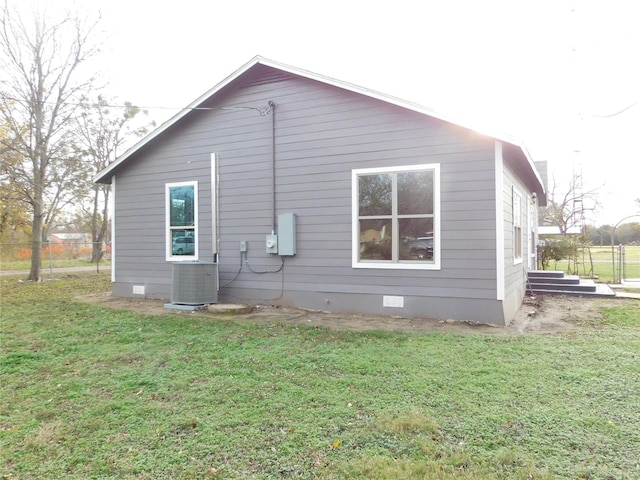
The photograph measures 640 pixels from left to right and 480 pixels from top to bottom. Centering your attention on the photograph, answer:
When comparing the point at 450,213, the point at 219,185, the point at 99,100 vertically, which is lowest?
the point at 450,213

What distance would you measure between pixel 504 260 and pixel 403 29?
9905mm

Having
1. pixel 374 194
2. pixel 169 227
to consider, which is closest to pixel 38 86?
pixel 169 227

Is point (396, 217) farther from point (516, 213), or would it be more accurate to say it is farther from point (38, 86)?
point (38, 86)

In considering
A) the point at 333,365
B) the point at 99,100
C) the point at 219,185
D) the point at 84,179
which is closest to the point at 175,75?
the point at 99,100

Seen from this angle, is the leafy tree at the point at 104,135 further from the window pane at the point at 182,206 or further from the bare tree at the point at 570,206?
the bare tree at the point at 570,206

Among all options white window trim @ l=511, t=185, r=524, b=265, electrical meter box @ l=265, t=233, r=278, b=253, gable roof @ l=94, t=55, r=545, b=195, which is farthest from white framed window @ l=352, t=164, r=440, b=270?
white window trim @ l=511, t=185, r=524, b=265

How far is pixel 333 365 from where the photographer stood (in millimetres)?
4059

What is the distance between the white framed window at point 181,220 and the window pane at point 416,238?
4.37 metres

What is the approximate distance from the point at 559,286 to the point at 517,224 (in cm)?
253

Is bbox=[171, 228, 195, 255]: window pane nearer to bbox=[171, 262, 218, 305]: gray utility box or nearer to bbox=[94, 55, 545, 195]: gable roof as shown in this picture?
bbox=[171, 262, 218, 305]: gray utility box

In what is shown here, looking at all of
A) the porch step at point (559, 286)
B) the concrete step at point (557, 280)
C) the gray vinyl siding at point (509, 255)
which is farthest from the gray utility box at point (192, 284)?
the concrete step at point (557, 280)

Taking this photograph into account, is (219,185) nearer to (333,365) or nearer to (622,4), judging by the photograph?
(333,365)

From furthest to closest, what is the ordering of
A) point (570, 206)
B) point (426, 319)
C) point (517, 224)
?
1. point (570, 206)
2. point (517, 224)
3. point (426, 319)

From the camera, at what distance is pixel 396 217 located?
21.6ft
